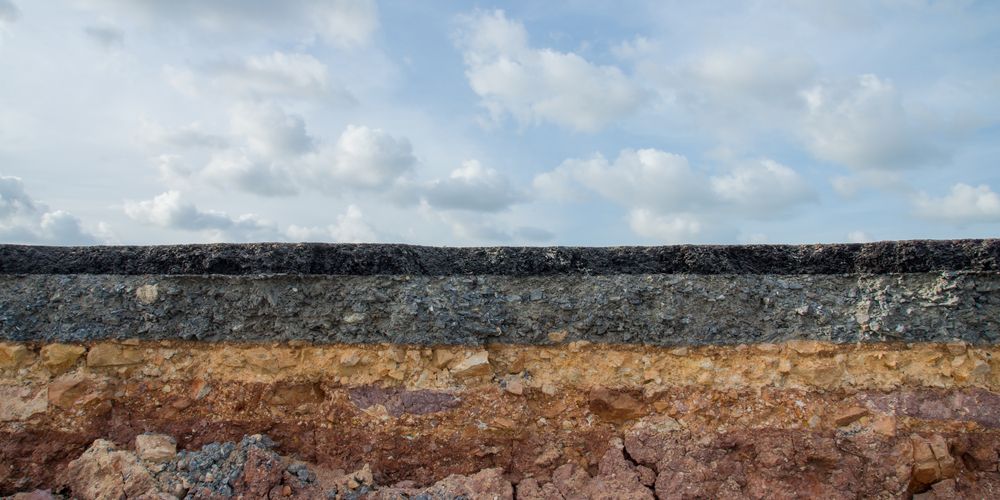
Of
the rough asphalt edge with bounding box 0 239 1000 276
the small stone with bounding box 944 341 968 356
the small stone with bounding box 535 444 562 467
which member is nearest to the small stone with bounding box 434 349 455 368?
the rough asphalt edge with bounding box 0 239 1000 276

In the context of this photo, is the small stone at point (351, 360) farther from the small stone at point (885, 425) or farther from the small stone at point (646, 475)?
the small stone at point (885, 425)

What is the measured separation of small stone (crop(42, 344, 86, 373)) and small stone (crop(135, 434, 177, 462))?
1.93ft

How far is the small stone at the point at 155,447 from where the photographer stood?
3180 millimetres

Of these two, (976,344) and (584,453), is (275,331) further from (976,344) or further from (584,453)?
(976,344)

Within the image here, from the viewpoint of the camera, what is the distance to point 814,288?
3.19m

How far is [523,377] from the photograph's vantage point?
10.3 ft

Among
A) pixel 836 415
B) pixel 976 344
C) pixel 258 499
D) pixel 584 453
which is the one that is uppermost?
pixel 976 344

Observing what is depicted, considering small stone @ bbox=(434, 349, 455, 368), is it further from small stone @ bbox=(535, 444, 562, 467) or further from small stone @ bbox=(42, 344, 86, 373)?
small stone @ bbox=(42, 344, 86, 373)

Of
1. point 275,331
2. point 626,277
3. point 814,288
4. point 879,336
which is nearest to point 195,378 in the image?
point 275,331

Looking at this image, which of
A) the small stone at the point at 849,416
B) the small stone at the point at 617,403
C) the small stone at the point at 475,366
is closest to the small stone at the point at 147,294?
the small stone at the point at 475,366

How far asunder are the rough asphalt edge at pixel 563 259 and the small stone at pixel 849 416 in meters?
0.70

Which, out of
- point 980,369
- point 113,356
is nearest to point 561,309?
point 980,369

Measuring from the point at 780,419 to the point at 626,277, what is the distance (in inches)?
39.7

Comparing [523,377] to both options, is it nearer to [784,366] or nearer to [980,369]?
[784,366]
